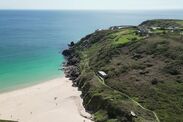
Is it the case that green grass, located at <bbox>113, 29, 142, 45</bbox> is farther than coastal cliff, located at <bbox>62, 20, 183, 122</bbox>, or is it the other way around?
green grass, located at <bbox>113, 29, 142, 45</bbox>

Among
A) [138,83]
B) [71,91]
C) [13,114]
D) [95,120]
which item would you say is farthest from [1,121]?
[138,83]

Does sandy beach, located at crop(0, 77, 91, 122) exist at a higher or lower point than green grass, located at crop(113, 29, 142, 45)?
lower

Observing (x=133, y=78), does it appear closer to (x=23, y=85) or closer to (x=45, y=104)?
(x=45, y=104)

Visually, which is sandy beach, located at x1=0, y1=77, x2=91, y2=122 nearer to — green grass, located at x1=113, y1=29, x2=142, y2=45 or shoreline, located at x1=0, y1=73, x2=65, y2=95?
shoreline, located at x1=0, y1=73, x2=65, y2=95

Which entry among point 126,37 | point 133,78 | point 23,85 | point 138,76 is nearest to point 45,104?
point 23,85

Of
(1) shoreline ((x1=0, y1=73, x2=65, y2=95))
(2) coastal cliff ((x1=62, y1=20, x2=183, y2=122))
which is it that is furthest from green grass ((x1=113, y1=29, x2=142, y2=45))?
(1) shoreline ((x1=0, y1=73, x2=65, y2=95))

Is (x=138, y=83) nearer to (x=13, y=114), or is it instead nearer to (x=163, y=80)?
(x=163, y=80)

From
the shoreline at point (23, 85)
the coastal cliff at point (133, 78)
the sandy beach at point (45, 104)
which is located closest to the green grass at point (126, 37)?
the coastal cliff at point (133, 78)

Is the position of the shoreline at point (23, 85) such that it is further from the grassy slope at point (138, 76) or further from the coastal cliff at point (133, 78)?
the grassy slope at point (138, 76)
